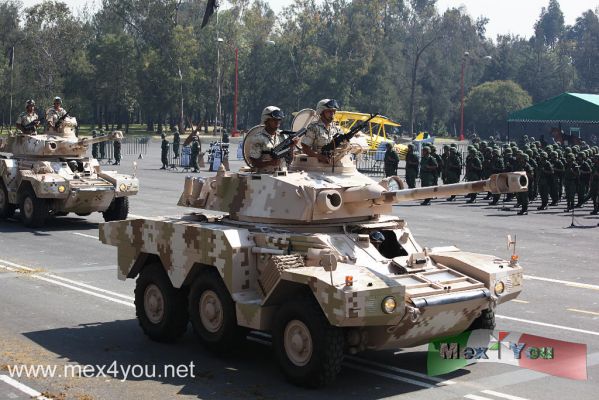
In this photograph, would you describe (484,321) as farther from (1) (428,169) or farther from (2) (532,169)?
(1) (428,169)

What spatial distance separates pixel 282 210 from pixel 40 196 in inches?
A: 479

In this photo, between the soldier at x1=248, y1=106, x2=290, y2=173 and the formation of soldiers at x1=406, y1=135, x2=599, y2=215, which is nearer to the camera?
the soldier at x1=248, y1=106, x2=290, y2=173

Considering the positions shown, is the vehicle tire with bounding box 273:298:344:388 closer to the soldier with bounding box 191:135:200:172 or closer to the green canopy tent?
the soldier with bounding box 191:135:200:172

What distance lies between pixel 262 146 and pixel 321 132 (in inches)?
29.0

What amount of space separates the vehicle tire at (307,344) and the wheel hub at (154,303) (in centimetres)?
230

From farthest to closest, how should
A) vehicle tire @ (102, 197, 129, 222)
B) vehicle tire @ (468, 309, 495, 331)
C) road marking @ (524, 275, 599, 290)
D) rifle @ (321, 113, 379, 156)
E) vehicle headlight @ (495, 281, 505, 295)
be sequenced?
vehicle tire @ (102, 197, 129, 222), road marking @ (524, 275, 599, 290), rifle @ (321, 113, 379, 156), vehicle tire @ (468, 309, 495, 331), vehicle headlight @ (495, 281, 505, 295)

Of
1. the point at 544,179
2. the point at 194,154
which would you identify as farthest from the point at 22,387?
the point at 194,154

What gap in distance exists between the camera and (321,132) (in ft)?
39.2

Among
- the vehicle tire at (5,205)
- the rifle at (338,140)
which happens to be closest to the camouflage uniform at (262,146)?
the rifle at (338,140)

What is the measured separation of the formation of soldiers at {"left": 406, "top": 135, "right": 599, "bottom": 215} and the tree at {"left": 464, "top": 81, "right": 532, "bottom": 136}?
52.4m

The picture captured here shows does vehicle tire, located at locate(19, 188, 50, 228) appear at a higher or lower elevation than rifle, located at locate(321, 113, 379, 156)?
lower

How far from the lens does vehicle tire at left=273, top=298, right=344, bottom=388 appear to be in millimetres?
9758

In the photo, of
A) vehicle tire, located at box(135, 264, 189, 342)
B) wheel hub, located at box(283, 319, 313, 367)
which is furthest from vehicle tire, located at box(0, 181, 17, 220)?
wheel hub, located at box(283, 319, 313, 367)

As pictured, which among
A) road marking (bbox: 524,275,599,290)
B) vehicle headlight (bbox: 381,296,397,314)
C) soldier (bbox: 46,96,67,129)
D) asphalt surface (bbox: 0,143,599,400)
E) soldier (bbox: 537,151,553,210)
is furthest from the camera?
soldier (bbox: 537,151,553,210)
